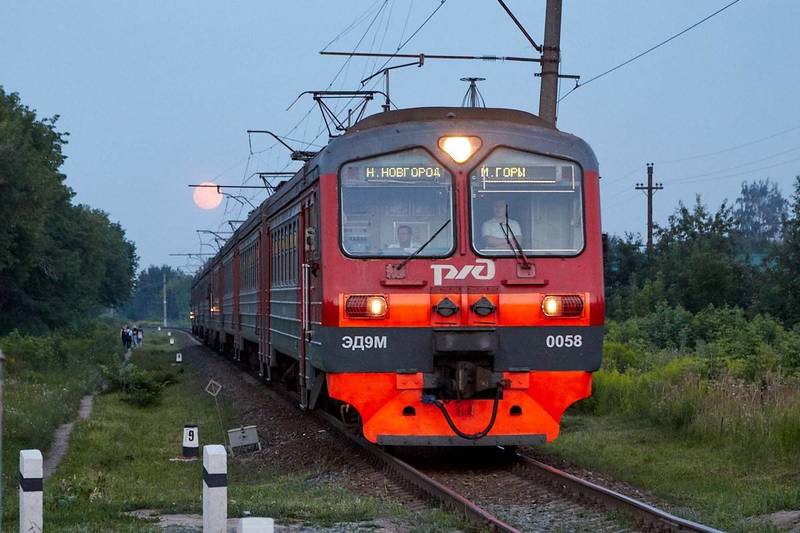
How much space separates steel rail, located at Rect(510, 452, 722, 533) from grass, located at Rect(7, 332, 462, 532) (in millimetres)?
1287

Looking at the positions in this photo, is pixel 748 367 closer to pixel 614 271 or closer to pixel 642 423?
pixel 642 423

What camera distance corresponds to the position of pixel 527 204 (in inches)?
448

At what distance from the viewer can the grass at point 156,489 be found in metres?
8.84

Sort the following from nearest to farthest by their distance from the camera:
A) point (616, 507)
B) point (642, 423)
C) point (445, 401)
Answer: point (616, 507)
point (445, 401)
point (642, 423)

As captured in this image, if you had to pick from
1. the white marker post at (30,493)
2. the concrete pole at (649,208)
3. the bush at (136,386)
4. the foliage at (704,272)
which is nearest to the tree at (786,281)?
the foliage at (704,272)

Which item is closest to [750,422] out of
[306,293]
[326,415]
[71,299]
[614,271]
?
[306,293]

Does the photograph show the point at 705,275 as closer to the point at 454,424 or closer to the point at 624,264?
the point at 624,264

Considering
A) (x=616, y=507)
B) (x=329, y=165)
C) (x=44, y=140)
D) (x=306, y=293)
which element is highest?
(x=44, y=140)

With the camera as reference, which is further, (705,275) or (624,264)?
(624,264)

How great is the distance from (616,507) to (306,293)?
4.78 m

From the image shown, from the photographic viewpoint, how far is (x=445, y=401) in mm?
11086

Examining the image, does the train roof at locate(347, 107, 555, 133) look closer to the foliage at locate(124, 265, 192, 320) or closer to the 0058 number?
the 0058 number

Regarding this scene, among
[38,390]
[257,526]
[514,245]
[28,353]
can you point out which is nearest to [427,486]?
[514,245]

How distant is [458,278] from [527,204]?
100 centimetres
